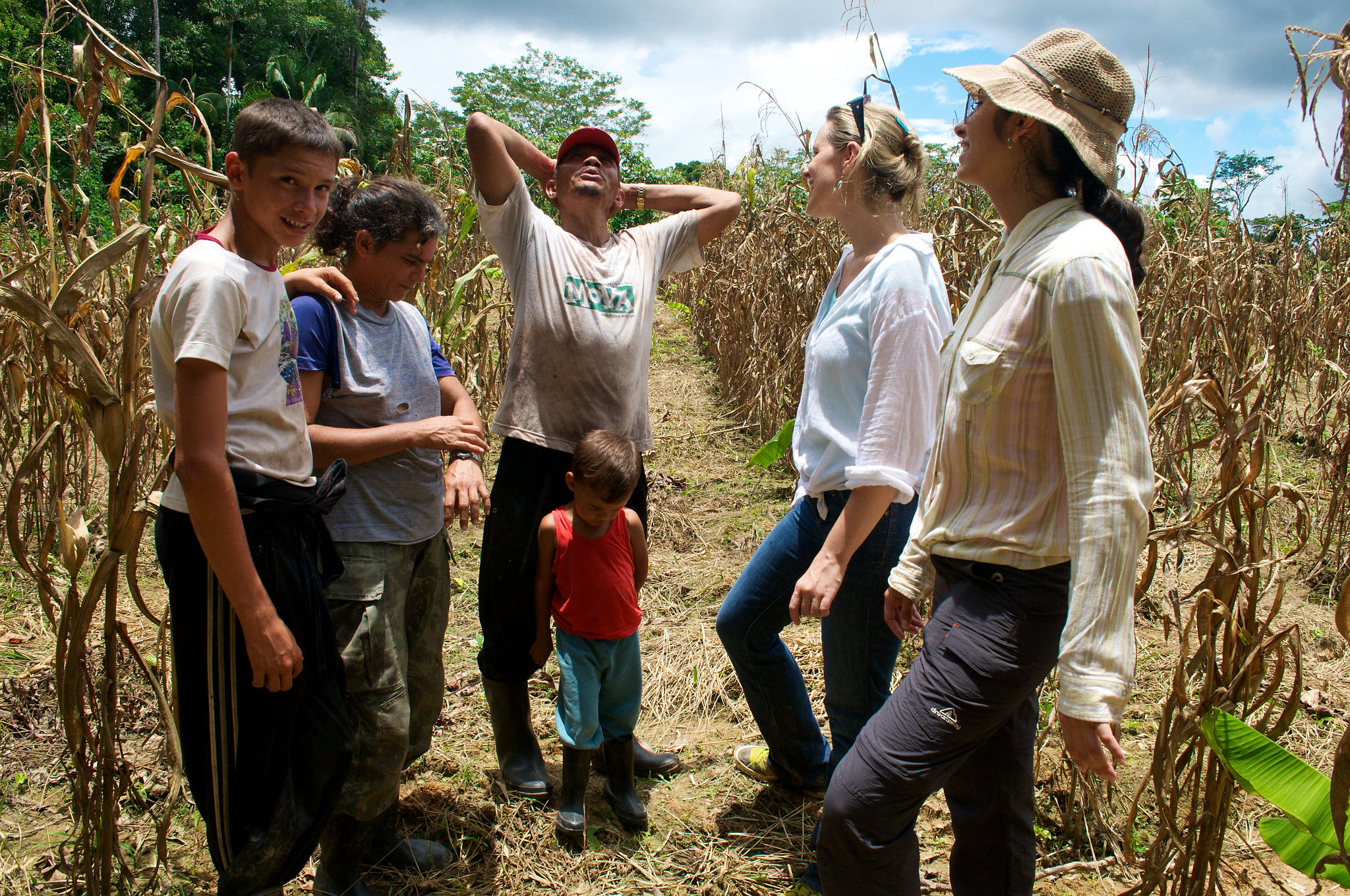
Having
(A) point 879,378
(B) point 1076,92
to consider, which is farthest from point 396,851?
(B) point 1076,92

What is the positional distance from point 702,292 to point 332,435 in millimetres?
7878

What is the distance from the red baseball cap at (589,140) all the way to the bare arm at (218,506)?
1.33 metres

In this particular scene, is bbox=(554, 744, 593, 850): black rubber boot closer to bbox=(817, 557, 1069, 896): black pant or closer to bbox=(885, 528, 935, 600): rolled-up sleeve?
bbox=(817, 557, 1069, 896): black pant

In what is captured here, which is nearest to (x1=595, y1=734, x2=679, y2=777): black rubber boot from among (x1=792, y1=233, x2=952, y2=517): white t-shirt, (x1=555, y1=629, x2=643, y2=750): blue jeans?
(x1=555, y1=629, x2=643, y2=750): blue jeans

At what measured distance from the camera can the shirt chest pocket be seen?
50.7 inches

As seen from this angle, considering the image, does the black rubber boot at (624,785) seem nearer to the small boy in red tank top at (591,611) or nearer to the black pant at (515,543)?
the small boy in red tank top at (591,611)

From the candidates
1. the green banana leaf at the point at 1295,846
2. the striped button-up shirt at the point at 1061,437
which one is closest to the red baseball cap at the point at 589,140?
the striped button-up shirt at the point at 1061,437

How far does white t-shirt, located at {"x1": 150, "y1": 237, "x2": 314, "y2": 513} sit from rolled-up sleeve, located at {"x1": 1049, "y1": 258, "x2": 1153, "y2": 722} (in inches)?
49.9

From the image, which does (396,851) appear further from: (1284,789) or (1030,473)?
(1284,789)

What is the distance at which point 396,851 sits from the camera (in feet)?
6.86

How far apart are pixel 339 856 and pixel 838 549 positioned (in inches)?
50.9

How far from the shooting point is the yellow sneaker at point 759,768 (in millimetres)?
2389

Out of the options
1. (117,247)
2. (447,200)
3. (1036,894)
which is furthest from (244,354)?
(447,200)

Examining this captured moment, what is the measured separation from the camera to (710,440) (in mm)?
6434
